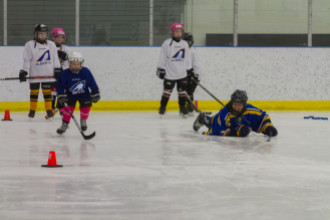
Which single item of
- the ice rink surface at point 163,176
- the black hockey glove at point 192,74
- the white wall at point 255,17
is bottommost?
the ice rink surface at point 163,176

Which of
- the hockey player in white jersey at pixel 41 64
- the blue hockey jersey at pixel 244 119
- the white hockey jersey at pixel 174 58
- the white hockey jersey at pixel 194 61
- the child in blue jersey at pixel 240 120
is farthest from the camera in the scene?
the white hockey jersey at pixel 194 61

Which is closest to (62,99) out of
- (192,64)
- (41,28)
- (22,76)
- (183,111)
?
(22,76)

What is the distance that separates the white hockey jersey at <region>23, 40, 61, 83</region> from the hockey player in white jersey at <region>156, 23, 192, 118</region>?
1434 mm

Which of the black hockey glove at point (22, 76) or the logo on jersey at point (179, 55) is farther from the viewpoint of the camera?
the logo on jersey at point (179, 55)

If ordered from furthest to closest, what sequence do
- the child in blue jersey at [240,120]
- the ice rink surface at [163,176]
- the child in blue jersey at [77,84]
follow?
1. the child in blue jersey at [77,84]
2. the child in blue jersey at [240,120]
3. the ice rink surface at [163,176]

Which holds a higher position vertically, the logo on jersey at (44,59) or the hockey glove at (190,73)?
the logo on jersey at (44,59)

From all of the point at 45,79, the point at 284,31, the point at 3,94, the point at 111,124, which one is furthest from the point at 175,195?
the point at 284,31

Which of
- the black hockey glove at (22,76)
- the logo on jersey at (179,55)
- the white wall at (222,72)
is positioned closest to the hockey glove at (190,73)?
the logo on jersey at (179,55)

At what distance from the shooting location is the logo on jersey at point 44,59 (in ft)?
29.3

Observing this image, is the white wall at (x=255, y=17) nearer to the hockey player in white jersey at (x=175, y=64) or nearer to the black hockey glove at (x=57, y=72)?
the hockey player in white jersey at (x=175, y=64)

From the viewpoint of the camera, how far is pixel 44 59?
352 inches

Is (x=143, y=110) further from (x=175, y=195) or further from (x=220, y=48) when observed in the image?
(x=175, y=195)

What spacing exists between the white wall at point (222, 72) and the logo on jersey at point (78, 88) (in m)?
3.66

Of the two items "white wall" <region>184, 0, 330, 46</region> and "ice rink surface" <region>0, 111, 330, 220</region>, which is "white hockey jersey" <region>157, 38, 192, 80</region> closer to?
"white wall" <region>184, 0, 330, 46</region>
